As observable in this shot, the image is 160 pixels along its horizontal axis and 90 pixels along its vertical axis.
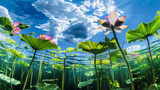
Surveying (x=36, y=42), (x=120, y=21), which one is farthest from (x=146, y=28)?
(x=36, y=42)

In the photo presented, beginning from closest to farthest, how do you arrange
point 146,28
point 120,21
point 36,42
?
point 120,21, point 146,28, point 36,42

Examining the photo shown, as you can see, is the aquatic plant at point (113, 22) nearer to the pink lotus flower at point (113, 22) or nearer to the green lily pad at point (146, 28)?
the pink lotus flower at point (113, 22)

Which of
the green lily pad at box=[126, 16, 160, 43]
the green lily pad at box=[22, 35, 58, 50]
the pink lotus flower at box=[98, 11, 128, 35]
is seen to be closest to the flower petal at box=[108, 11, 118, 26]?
the pink lotus flower at box=[98, 11, 128, 35]

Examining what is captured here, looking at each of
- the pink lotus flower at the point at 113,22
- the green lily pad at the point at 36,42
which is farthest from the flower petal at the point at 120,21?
the green lily pad at the point at 36,42

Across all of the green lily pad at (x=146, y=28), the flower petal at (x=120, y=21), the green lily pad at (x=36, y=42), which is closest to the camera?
the flower petal at (x=120, y=21)

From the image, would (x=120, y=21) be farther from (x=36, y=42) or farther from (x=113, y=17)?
(x=36, y=42)

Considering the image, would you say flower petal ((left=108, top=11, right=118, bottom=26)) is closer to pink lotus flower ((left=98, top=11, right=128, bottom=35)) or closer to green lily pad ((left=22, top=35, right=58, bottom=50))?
pink lotus flower ((left=98, top=11, right=128, bottom=35))

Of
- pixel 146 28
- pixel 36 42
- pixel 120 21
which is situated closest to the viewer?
pixel 120 21

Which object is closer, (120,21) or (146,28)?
(120,21)

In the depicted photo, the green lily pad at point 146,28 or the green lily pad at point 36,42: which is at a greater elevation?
the green lily pad at point 146,28

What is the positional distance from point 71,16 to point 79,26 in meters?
1.53

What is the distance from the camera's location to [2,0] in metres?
7.19

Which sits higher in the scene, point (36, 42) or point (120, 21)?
point (120, 21)

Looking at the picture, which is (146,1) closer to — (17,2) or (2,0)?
(17,2)
